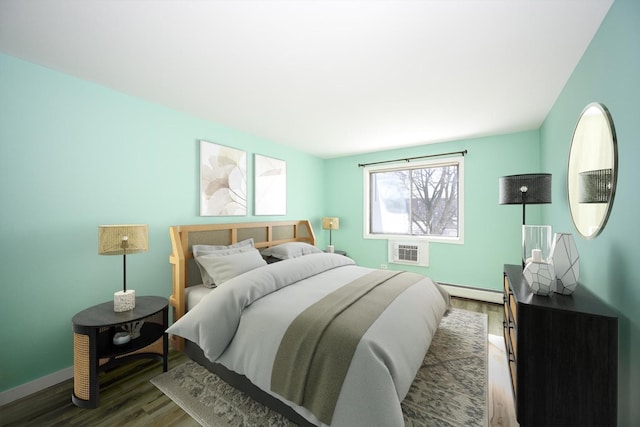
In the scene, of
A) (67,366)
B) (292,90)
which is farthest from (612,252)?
(67,366)

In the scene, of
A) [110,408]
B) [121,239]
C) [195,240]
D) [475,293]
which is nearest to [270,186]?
[195,240]

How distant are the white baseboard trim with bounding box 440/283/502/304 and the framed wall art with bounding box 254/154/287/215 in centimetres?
295

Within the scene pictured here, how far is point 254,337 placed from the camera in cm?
172

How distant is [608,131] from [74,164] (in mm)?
3752

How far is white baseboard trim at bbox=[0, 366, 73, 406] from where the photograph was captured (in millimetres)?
1798

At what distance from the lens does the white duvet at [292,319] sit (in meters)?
1.30

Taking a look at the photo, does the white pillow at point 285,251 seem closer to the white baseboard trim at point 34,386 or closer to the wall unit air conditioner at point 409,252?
the wall unit air conditioner at point 409,252

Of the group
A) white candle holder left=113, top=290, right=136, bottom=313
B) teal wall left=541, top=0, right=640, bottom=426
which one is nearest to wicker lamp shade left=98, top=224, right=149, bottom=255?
white candle holder left=113, top=290, right=136, bottom=313

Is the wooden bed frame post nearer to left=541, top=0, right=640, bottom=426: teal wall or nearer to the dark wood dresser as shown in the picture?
the dark wood dresser

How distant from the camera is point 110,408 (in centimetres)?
175

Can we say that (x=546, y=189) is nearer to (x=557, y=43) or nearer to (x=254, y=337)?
(x=557, y=43)

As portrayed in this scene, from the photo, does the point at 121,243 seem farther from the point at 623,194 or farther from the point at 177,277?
the point at 623,194

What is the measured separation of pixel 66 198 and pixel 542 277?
3.53 m

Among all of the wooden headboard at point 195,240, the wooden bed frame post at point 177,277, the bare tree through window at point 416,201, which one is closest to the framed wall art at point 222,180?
the wooden headboard at point 195,240
